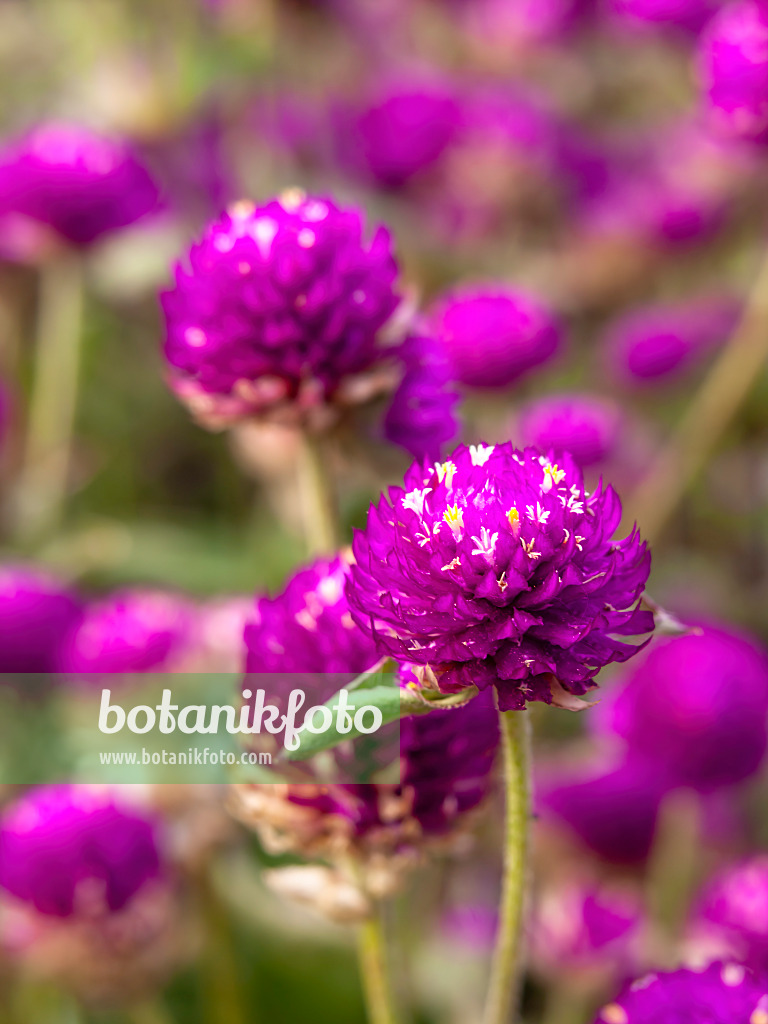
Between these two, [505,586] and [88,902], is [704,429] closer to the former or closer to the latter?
[88,902]

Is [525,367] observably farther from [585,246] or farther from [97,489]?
[97,489]

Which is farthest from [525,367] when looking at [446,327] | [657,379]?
[657,379]

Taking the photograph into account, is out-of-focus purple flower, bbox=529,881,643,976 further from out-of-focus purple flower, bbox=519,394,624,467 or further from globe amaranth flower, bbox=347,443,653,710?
globe amaranth flower, bbox=347,443,653,710

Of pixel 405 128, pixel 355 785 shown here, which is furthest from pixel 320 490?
pixel 405 128

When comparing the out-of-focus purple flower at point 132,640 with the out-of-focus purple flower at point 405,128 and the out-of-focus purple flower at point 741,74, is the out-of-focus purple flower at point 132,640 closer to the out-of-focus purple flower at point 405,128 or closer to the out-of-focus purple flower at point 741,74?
the out-of-focus purple flower at point 741,74

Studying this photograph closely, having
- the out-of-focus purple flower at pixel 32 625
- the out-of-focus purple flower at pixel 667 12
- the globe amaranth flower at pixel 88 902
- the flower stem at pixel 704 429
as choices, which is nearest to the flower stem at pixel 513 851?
the globe amaranth flower at pixel 88 902

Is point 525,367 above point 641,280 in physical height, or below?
below

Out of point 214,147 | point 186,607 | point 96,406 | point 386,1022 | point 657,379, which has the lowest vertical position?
point 386,1022
